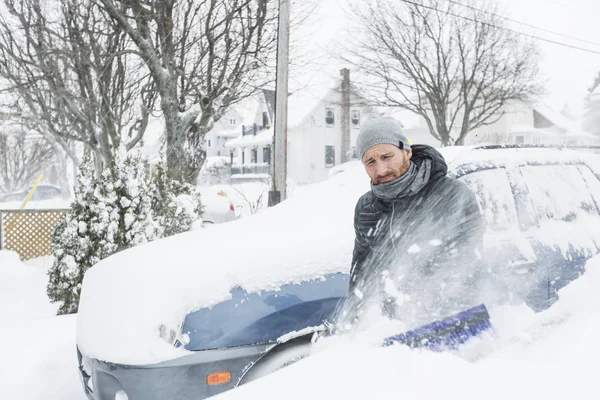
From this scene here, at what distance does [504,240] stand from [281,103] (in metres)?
5.96

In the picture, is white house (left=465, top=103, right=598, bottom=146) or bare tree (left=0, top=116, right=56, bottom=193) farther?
white house (left=465, top=103, right=598, bottom=146)

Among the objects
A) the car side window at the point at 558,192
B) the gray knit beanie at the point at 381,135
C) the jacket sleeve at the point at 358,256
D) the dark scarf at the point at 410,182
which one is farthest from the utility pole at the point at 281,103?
the dark scarf at the point at 410,182

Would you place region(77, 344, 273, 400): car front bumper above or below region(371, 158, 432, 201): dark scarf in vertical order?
below

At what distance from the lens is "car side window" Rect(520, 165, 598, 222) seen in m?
2.65

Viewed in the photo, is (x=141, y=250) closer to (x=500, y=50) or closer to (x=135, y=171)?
(x=135, y=171)

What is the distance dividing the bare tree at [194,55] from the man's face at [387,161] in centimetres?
726

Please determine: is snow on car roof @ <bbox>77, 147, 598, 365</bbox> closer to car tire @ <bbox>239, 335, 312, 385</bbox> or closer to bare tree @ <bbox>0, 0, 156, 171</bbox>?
car tire @ <bbox>239, 335, 312, 385</bbox>

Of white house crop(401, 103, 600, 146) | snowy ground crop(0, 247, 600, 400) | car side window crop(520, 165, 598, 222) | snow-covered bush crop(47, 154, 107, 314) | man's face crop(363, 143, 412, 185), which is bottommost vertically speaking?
snow-covered bush crop(47, 154, 107, 314)

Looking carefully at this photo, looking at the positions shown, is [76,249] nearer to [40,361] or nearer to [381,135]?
[40,361]

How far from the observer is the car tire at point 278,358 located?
7.13ft

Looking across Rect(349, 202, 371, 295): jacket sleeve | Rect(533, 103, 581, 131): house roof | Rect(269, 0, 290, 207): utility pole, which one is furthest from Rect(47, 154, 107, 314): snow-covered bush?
Rect(533, 103, 581, 131): house roof

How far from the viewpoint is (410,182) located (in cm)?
201

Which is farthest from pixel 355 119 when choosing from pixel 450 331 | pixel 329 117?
pixel 450 331

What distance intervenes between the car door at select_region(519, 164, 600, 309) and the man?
812mm
